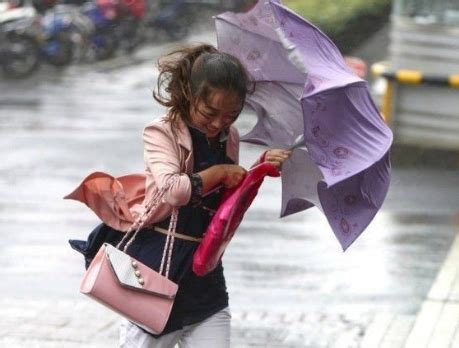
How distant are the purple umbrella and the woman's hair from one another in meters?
0.14

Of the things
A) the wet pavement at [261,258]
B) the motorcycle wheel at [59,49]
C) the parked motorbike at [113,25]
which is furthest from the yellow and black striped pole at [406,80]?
the parked motorbike at [113,25]

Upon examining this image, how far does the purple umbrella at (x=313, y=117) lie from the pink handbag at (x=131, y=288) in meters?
0.53

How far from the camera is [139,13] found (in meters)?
26.6

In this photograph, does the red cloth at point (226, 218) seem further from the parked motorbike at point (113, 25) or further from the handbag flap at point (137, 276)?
the parked motorbike at point (113, 25)

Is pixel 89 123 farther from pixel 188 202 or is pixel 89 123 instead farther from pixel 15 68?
pixel 188 202

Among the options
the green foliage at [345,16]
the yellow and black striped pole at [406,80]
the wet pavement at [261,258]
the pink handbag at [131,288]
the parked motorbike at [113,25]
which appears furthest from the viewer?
the parked motorbike at [113,25]

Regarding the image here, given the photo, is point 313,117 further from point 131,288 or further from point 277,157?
point 131,288

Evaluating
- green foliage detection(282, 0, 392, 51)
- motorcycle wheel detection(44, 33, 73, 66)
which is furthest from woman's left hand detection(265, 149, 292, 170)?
motorcycle wheel detection(44, 33, 73, 66)

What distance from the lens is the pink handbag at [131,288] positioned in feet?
13.6

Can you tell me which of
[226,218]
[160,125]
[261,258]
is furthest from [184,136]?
[261,258]

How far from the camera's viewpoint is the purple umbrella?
3852 millimetres

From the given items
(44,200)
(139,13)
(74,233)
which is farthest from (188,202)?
(139,13)

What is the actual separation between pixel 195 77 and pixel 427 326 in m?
3.20

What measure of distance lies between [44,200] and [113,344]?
4.43 m
